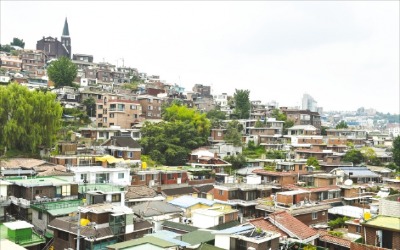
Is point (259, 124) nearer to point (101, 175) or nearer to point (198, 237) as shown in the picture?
point (101, 175)

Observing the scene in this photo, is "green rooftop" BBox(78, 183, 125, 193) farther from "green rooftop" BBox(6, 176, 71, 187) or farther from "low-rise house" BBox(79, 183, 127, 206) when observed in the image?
"green rooftop" BBox(6, 176, 71, 187)

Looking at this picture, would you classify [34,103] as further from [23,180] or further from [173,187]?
[173,187]

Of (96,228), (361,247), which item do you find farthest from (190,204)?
(361,247)

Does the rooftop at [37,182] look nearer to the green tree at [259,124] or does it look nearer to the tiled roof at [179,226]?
the tiled roof at [179,226]

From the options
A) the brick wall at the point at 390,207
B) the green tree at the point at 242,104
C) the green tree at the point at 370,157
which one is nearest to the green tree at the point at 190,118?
the green tree at the point at 242,104

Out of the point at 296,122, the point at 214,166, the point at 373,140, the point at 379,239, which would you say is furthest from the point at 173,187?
the point at 373,140

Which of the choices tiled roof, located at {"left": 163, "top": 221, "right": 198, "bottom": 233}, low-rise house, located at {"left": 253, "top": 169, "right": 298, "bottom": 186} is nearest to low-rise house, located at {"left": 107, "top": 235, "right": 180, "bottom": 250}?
tiled roof, located at {"left": 163, "top": 221, "right": 198, "bottom": 233}
